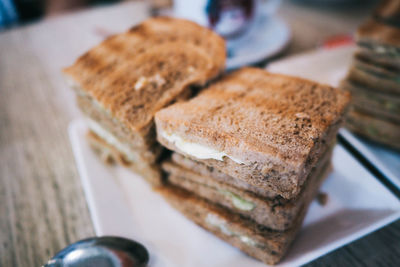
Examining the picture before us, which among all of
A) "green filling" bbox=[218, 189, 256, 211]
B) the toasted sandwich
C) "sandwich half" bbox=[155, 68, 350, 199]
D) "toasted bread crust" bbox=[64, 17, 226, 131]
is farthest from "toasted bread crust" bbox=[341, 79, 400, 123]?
"green filling" bbox=[218, 189, 256, 211]

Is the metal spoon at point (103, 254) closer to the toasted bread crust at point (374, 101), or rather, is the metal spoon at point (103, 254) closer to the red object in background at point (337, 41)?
the toasted bread crust at point (374, 101)

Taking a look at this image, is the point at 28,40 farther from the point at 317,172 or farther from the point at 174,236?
the point at 317,172

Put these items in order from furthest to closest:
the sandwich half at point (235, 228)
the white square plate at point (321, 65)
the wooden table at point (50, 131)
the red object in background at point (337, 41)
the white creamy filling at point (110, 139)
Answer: the red object in background at point (337, 41)
the white square plate at point (321, 65)
the white creamy filling at point (110, 139)
the wooden table at point (50, 131)
the sandwich half at point (235, 228)

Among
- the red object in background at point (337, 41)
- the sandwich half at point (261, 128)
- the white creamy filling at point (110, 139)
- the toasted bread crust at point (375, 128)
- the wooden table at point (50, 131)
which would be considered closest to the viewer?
the sandwich half at point (261, 128)

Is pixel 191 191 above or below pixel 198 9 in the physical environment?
below

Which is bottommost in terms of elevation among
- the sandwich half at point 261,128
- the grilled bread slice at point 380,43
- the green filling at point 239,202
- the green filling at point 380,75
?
the green filling at point 239,202

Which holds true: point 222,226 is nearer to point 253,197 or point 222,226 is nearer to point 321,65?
point 253,197

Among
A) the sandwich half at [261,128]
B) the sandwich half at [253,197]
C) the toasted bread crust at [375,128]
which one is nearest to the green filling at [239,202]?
the sandwich half at [253,197]

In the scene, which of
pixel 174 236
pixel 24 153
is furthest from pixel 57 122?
pixel 174 236
